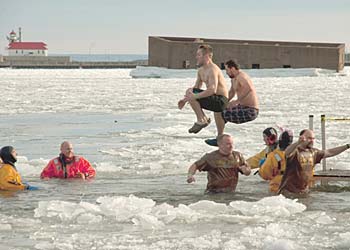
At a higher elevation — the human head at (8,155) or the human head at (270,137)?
the human head at (270,137)

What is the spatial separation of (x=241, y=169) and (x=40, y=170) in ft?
12.8

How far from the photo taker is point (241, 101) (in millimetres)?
11320

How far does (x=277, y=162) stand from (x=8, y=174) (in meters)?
3.43

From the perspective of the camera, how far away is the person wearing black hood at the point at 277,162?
10.3 meters

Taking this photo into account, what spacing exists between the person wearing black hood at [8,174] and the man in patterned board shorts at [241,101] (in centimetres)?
285

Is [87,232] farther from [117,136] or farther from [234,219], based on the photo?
[117,136]

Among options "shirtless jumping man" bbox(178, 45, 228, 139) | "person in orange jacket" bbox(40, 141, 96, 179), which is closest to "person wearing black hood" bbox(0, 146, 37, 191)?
"person in orange jacket" bbox(40, 141, 96, 179)

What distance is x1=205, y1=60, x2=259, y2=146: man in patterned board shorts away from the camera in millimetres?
11172

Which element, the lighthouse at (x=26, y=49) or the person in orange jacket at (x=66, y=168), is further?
the lighthouse at (x=26, y=49)

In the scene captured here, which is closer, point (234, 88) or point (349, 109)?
point (234, 88)

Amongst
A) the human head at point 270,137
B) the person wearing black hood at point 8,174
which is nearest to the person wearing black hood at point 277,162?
the human head at point 270,137

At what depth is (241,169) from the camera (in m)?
10.1

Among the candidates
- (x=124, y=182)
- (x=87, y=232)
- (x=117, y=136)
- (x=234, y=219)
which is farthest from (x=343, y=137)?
(x=87, y=232)

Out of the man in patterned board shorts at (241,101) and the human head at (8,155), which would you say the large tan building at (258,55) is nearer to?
Result: the man in patterned board shorts at (241,101)
